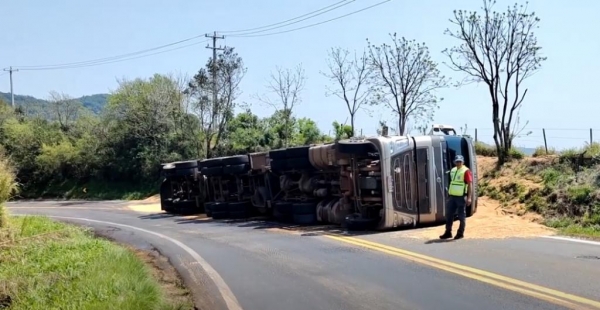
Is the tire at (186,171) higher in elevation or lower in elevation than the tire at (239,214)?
higher

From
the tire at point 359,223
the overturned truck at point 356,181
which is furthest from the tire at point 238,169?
the tire at point 359,223

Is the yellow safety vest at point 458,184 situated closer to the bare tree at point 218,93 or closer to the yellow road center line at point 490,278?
the yellow road center line at point 490,278

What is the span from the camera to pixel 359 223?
14.7 metres

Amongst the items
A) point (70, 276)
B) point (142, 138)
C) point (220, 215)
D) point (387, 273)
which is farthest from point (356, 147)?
point (142, 138)

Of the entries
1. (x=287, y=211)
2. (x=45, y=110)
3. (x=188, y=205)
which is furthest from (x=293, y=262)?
(x=45, y=110)

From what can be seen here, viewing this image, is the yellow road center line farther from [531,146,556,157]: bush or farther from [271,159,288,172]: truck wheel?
[531,146,556,157]: bush

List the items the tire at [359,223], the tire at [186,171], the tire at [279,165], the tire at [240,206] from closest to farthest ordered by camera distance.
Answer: the tire at [359,223]
the tire at [279,165]
the tire at [240,206]
the tire at [186,171]

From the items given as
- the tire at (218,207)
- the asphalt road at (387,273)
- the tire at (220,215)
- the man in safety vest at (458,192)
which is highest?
the man in safety vest at (458,192)

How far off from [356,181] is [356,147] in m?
0.80

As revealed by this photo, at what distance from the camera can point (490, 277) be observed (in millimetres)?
8219

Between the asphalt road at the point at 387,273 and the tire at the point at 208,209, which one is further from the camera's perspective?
the tire at the point at 208,209

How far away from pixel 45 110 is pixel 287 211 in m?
68.8

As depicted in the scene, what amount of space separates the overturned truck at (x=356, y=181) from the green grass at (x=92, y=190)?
24352 millimetres

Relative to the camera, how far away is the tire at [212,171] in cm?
2206
